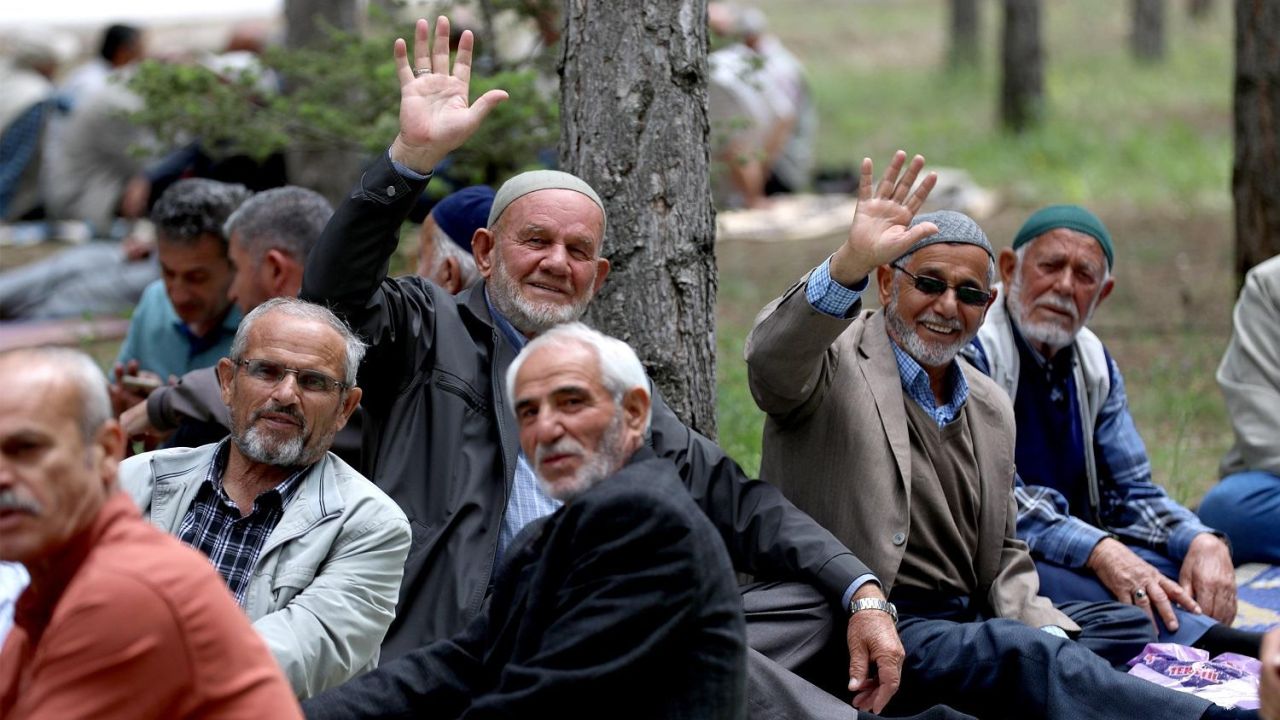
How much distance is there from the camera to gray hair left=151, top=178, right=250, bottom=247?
18.9 ft

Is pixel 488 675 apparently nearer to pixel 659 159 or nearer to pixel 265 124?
pixel 659 159

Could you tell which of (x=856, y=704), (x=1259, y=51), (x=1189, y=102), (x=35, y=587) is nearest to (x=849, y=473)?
(x=856, y=704)

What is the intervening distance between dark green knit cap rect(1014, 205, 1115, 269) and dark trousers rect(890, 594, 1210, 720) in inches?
60.9

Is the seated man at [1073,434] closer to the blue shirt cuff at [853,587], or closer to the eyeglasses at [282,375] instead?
the blue shirt cuff at [853,587]

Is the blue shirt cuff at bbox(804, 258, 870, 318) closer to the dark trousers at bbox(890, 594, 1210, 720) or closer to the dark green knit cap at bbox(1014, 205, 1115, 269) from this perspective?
the dark trousers at bbox(890, 594, 1210, 720)

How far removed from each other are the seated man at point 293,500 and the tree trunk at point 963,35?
1874 cm

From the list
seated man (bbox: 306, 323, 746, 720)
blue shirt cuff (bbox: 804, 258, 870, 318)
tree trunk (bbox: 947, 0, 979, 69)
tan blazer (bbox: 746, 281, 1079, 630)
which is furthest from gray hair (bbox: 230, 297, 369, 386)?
tree trunk (bbox: 947, 0, 979, 69)

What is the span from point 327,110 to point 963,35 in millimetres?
16258

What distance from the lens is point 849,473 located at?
4.46 m

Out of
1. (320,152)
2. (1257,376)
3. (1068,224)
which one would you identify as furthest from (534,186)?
(320,152)

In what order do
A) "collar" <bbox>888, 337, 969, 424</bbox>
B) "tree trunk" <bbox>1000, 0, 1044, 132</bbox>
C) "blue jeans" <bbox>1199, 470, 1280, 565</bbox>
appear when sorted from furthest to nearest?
1. "tree trunk" <bbox>1000, 0, 1044, 132</bbox>
2. "blue jeans" <bbox>1199, 470, 1280, 565</bbox>
3. "collar" <bbox>888, 337, 969, 424</bbox>

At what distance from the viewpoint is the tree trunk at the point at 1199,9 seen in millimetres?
26000

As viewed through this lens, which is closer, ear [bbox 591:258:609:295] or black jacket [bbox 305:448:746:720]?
black jacket [bbox 305:448:746:720]

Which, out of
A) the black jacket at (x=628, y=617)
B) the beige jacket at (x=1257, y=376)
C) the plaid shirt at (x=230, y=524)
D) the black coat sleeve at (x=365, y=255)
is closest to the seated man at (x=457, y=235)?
the black coat sleeve at (x=365, y=255)
